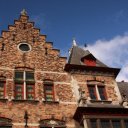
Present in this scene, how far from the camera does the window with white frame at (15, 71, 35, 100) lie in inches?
661

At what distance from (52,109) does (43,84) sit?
6.12 ft

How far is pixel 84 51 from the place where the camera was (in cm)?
2144

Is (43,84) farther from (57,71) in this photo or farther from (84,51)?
(84,51)

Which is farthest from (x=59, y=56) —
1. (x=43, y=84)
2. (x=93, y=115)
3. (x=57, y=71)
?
(x=93, y=115)

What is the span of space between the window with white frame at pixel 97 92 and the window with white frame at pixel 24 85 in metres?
3.58

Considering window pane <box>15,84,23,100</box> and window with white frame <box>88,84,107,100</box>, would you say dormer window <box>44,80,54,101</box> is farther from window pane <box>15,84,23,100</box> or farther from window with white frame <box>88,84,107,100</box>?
window with white frame <box>88,84,107,100</box>

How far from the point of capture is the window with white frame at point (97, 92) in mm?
17766

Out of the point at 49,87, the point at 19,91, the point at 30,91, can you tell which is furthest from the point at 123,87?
the point at 19,91

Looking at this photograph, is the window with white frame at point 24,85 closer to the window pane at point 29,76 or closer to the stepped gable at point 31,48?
the window pane at point 29,76

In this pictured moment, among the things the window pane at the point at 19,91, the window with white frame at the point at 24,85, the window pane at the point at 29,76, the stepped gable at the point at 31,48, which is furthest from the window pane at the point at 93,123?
the window pane at the point at 29,76

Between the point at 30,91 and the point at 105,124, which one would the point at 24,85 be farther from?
the point at 105,124

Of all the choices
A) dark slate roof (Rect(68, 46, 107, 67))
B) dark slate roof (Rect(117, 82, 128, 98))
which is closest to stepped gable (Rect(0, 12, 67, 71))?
dark slate roof (Rect(68, 46, 107, 67))

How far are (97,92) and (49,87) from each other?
9.80 feet

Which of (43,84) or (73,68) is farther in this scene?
(73,68)
